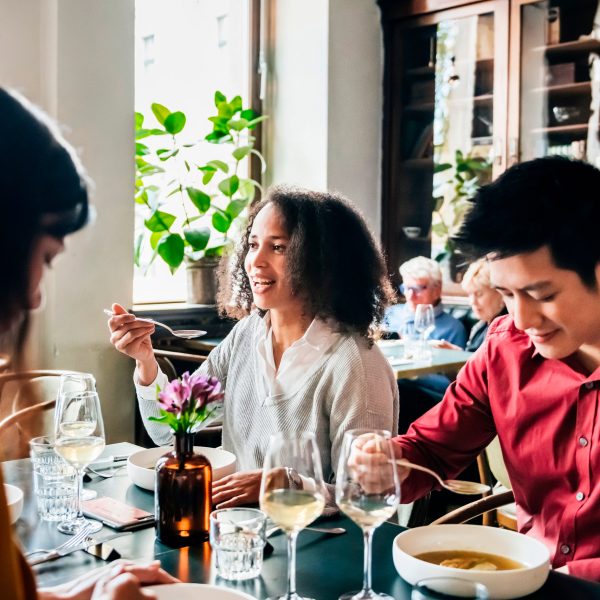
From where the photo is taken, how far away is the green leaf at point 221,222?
14.2 ft

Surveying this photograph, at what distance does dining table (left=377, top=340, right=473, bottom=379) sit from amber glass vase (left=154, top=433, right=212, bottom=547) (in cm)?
202

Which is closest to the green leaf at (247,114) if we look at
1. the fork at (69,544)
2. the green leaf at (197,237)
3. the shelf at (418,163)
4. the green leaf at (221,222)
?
the green leaf at (221,222)

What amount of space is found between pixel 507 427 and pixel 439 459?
0.16m

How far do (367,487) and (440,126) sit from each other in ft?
13.2

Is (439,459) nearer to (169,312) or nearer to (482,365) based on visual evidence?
(482,365)

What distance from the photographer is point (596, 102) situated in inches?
166

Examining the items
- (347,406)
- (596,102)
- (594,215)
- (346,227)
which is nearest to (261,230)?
(346,227)

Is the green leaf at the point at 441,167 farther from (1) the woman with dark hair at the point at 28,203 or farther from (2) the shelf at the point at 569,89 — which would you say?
(1) the woman with dark hair at the point at 28,203

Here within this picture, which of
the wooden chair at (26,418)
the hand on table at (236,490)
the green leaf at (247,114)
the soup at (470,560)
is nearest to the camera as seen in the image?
the soup at (470,560)

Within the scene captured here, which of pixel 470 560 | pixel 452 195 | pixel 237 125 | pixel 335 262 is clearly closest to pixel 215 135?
pixel 237 125

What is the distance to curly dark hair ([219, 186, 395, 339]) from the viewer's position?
2.03 m

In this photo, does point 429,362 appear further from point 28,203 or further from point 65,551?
point 28,203

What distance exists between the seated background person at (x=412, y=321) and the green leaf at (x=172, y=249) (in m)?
1.09

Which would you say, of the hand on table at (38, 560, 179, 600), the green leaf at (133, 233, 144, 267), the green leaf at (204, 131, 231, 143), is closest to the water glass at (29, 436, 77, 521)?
the hand on table at (38, 560, 179, 600)
